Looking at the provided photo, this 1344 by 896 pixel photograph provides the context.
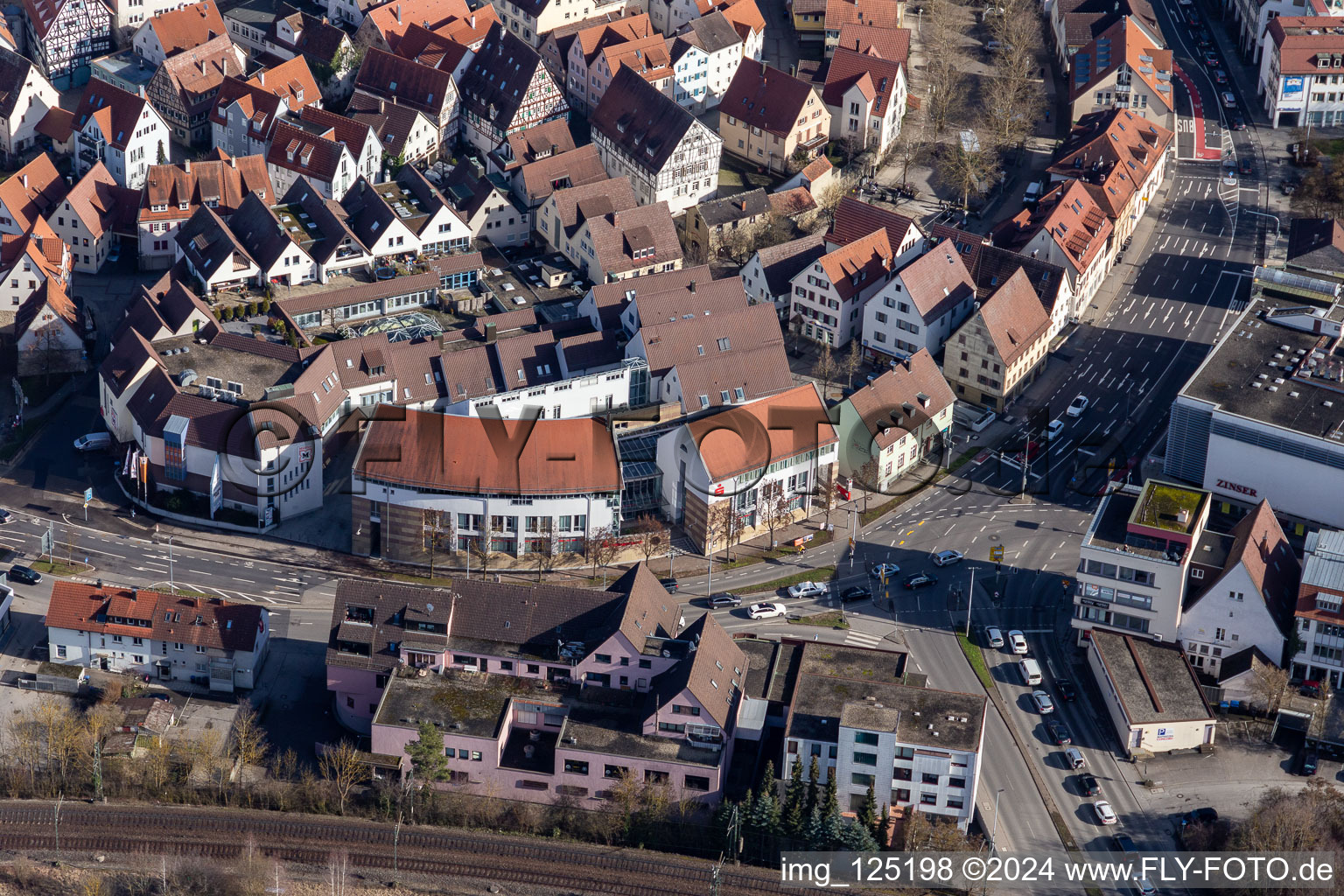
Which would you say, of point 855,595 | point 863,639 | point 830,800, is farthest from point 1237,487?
point 830,800

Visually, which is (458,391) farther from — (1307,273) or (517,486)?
(1307,273)

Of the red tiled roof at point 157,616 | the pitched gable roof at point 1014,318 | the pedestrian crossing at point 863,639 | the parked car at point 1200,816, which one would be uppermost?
the pitched gable roof at point 1014,318

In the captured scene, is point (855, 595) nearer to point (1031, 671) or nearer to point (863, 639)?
point (863, 639)

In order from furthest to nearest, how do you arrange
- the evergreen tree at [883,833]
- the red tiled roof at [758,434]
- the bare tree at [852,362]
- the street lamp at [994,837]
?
1. the bare tree at [852,362]
2. the red tiled roof at [758,434]
3. the street lamp at [994,837]
4. the evergreen tree at [883,833]

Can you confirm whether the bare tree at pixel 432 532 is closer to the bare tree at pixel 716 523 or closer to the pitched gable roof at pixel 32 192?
the bare tree at pixel 716 523

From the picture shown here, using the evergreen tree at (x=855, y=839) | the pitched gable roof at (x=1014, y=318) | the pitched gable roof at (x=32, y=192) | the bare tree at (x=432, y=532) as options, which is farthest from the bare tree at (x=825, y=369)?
the pitched gable roof at (x=32, y=192)

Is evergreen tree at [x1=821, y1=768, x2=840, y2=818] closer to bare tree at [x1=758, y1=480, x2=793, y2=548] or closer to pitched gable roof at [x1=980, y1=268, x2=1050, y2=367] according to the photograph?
bare tree at [x1=758, y1=480, x2=793, y2=548]
